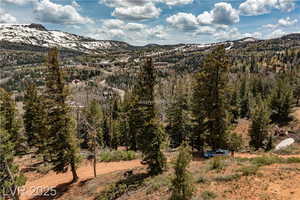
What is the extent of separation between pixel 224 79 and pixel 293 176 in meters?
10.9

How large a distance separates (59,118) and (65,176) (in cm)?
922

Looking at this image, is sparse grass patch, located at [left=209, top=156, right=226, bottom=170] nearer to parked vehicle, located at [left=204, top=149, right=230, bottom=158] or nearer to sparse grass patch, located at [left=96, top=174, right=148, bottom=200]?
parked vehicle, located at [left=204, top=149, right=230, bottom=158]

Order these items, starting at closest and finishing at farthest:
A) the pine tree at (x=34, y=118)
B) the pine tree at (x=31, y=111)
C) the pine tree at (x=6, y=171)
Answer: the pine tree at (x=6, y=171) → the pine tree at (x=34, y=118) → the pine tree at (x=31, y=111)

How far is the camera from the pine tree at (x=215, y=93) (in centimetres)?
2314

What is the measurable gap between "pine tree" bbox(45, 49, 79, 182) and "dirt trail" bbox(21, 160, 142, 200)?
4.89 m

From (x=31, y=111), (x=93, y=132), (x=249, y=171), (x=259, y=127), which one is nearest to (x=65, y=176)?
(x=93, y=132)

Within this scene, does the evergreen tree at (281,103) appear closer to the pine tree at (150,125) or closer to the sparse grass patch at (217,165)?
the sparse grass patch at (217,165)

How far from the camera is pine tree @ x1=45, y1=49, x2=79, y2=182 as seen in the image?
2081 centimetres

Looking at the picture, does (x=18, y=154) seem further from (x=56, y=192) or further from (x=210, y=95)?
(x=210, y=95)

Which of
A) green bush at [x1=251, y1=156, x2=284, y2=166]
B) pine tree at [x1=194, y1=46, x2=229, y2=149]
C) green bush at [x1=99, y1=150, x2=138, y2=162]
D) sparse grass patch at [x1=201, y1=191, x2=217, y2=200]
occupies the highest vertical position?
pine tree at [x1=194, y1=46, x2=229, y2=149]

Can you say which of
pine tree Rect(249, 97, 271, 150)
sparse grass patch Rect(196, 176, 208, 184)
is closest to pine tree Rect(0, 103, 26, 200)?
sparse grass patch Rect(196, 176, 208, 184)

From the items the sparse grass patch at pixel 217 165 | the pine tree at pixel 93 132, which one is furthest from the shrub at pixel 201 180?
the pine tree at pixel 93 132

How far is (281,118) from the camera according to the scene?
204 feet

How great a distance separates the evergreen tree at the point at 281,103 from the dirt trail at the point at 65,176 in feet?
157
